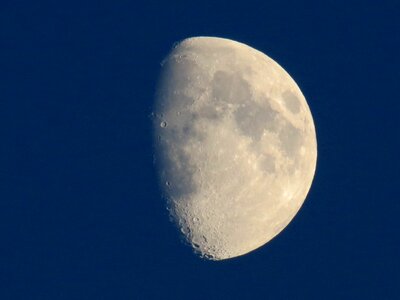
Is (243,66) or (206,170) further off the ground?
(243,66)

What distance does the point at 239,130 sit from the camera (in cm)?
1273

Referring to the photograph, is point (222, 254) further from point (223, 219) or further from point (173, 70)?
point (173, 70)

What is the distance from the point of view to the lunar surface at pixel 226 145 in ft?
41.2

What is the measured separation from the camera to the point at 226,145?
41.1ft

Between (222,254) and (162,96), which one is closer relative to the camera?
(162,96)

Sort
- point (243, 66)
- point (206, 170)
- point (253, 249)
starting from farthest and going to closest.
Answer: point (253, 249), point (243, 66), point (206, 170)

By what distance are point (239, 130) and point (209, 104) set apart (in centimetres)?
85

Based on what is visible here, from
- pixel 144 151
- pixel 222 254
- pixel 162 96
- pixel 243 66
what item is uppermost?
pixel 243 66

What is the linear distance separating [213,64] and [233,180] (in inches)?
103

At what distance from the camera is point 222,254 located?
1408 centimetres

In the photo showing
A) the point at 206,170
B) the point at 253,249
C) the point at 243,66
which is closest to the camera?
the point at 206,170

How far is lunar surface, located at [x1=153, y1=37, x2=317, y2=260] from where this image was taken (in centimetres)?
1257

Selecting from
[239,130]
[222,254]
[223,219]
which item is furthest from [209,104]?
[222,254]

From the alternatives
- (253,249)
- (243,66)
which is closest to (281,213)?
(253,249)
